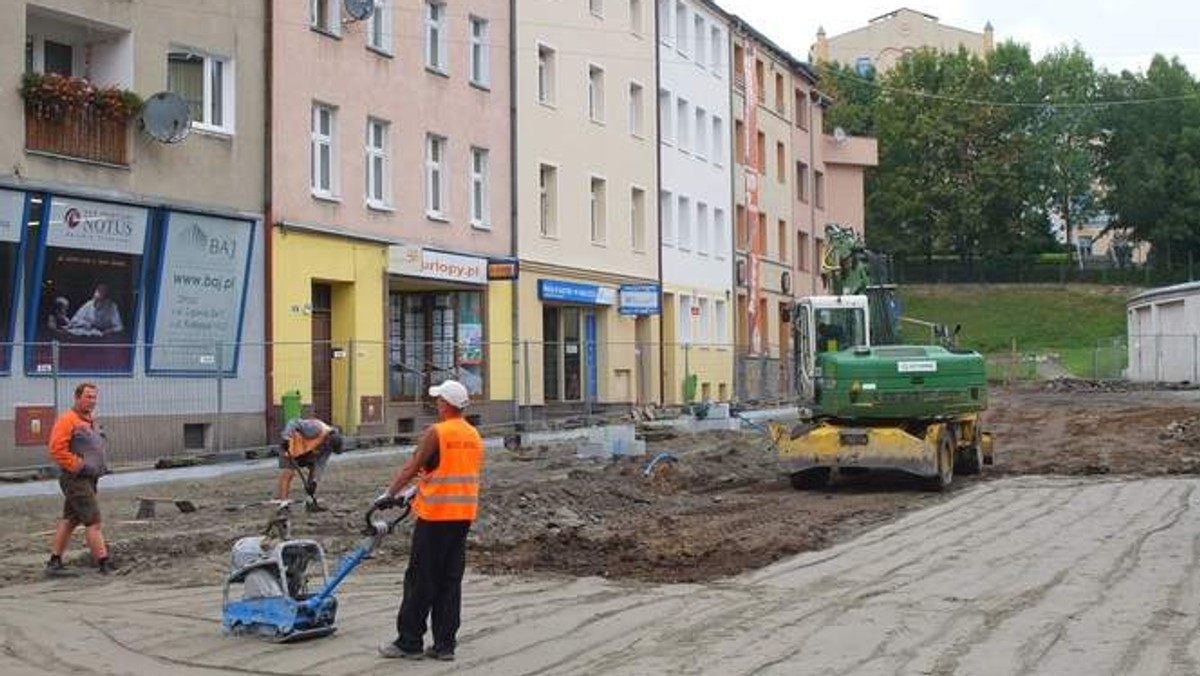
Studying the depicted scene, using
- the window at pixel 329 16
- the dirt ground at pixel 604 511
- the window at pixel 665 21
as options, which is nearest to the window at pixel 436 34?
the window at pixel 329 16

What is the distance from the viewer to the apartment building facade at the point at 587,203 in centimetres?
3406

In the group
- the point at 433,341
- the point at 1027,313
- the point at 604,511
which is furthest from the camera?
the point at 1027,313

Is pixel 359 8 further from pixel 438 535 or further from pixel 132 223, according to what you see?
pixel 438 535

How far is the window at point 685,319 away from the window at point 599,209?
20.1 ft

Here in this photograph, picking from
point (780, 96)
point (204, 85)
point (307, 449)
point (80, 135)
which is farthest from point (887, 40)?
point (307, 449)

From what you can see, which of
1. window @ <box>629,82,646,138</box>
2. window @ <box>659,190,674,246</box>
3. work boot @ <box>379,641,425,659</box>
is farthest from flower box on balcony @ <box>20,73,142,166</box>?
window @ <box>659,190,674,246</box>

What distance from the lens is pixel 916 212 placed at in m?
87.0

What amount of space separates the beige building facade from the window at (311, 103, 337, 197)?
259 feet

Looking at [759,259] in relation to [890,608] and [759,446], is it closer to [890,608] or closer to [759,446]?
[759,446]

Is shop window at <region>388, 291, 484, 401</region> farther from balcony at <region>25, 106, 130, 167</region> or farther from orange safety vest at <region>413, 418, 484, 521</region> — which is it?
orange safety vest at <region>413, 418, 484, 521</region>

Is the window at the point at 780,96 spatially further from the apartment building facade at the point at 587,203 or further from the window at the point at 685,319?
the apartment building facade at the point at 587,203

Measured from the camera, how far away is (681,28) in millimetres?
45938

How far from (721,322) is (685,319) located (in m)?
3.55

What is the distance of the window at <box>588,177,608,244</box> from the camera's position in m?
38.8
